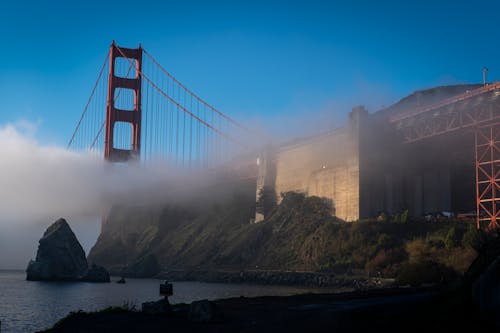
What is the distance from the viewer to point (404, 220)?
70.6m

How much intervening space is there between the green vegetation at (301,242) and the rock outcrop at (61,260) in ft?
58.6

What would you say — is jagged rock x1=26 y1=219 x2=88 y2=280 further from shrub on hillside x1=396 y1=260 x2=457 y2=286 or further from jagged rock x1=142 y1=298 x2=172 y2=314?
jagged rock x1=142 y1=298 x2=172 y2=314

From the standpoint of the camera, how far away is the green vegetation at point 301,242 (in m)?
58.7

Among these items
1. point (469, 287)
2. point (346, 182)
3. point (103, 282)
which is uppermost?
point (346, 182)

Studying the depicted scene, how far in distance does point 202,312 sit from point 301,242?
62842mm

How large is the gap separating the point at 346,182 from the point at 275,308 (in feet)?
183

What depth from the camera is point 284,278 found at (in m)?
70.1

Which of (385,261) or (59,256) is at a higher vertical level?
(385,261)

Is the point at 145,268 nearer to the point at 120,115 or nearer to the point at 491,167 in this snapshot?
the point at 120,115

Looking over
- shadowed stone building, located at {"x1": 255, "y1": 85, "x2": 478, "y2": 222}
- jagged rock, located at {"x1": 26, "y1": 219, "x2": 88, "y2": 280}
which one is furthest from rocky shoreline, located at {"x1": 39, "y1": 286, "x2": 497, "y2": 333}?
jagged rock, located at {"x1": 26, "y1": 219, "x2": 88, "y2": 280}

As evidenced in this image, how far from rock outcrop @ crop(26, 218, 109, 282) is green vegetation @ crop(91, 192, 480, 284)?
17868 mm

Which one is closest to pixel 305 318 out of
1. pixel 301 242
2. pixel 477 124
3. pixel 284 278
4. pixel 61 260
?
pixel 477 124

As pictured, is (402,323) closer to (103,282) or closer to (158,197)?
(103,282)

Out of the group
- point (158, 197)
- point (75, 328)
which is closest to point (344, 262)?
point (75, 328)
